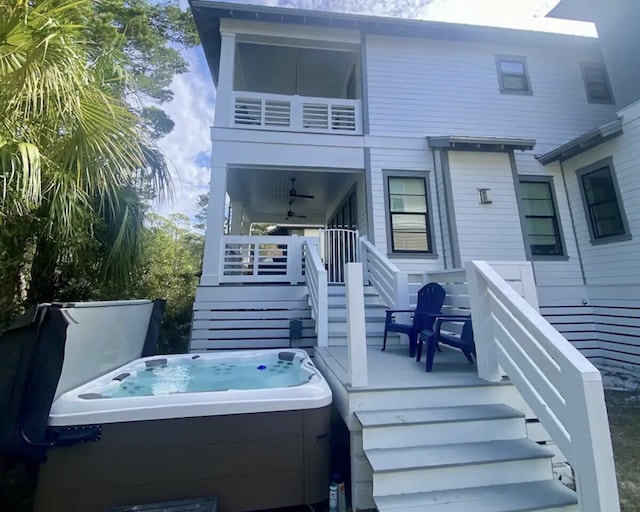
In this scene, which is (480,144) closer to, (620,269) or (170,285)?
(620,269)

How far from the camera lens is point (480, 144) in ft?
20.0

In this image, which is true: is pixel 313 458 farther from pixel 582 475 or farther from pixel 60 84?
pixel 60 84

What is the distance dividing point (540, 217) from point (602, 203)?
3.20ft

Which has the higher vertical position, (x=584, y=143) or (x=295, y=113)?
(x=295, y=113)

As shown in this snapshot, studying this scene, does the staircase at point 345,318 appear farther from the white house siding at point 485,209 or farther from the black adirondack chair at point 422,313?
the white house siding at point 485,209

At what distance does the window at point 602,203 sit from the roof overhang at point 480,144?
123 centimetres

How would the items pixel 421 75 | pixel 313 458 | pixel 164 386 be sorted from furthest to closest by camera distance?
pixel 421 75 < pixel 164 386 < pixel 313 458

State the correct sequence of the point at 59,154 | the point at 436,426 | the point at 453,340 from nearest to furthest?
1. the point at 436,426
2. the point at 59,154
3. the point at 453,340

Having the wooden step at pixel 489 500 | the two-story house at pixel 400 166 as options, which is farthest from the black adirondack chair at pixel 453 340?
the wooden step at pixel 489 500

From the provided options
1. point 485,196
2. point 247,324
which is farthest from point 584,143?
point 247,324

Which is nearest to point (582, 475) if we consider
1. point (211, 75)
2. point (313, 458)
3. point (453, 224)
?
point (313, 458)

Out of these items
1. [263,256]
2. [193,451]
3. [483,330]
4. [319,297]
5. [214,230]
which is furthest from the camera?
[263,256]

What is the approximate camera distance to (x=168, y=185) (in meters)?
5.07

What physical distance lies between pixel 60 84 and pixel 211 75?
6.02 meters
